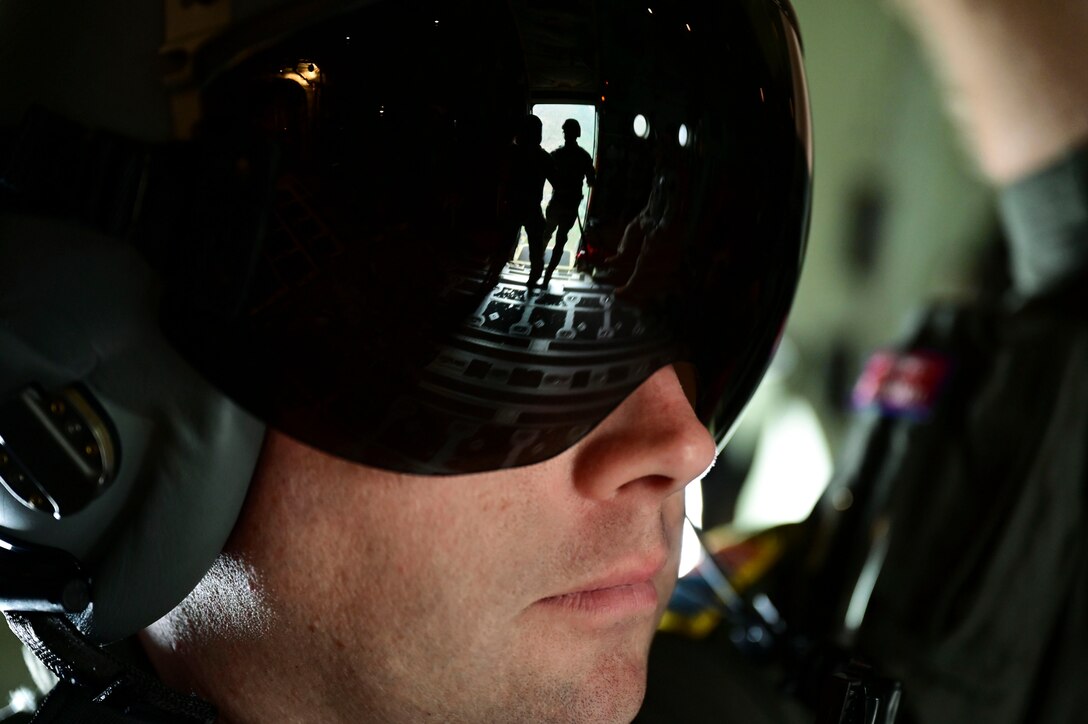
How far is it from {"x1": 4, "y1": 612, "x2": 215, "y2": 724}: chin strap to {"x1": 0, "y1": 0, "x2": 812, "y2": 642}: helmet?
2 centimetres

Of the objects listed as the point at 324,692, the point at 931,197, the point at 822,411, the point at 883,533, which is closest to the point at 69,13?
the point at 324,692

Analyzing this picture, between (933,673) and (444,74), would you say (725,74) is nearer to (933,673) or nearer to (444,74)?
(444,74)

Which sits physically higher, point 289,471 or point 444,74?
point 444,74

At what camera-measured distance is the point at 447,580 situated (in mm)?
797

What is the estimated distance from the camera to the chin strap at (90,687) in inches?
28.2

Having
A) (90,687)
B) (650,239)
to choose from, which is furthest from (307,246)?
(90,687)

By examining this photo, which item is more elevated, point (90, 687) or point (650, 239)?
point (650, 239)

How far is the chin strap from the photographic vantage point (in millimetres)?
715

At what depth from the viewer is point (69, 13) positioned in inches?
28.9

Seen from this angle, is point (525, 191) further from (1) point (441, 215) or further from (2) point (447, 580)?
(2) point (447, 580)

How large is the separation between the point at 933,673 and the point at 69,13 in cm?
104

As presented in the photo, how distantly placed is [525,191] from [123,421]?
30 cm

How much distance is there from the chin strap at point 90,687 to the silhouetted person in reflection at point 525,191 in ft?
1.20

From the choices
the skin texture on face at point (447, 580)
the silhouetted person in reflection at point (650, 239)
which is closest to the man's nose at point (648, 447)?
the skin texture on face at point (447, 580)
